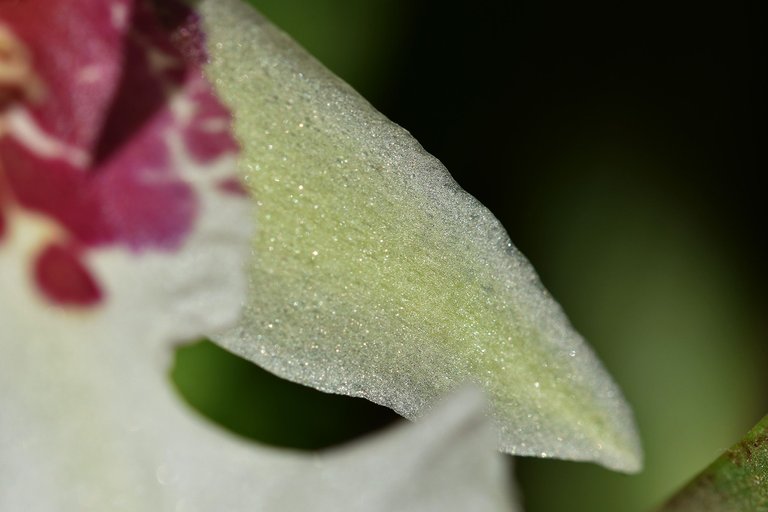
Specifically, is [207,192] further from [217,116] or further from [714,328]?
[714,328]

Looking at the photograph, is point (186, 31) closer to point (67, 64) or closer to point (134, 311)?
point (67, 64)

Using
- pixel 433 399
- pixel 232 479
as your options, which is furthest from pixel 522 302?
pixel 232 479

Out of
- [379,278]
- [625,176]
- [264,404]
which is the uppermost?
[379,278]

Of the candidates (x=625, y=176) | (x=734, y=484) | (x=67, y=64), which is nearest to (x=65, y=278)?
(x=67, y=64)

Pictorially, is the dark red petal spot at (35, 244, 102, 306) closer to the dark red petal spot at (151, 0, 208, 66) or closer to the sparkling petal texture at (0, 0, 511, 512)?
the sparkling petal texture at (0, 0, 511, 512)

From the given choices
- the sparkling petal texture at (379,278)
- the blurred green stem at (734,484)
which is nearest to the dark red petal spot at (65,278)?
the sparkling petal texture at (379,278)

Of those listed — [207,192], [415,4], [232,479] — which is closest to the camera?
A: [232,479]
